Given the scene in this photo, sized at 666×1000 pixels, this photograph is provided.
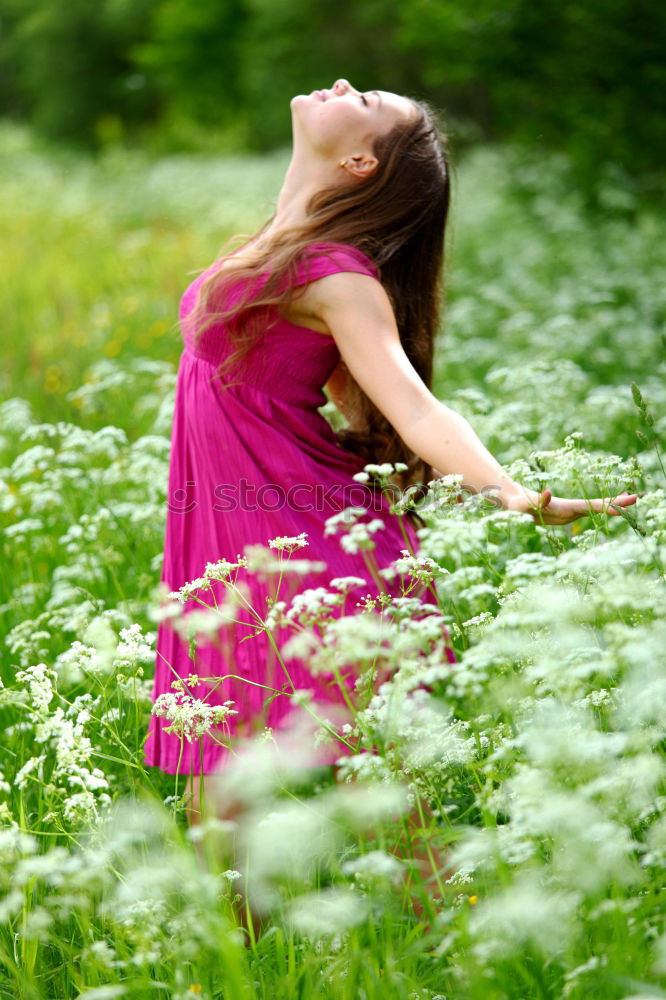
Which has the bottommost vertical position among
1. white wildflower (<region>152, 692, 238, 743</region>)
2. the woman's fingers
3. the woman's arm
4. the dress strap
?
white wildflower (<region>152, 692, 238, 743</region>)

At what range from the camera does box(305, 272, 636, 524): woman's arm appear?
2062 millimetres

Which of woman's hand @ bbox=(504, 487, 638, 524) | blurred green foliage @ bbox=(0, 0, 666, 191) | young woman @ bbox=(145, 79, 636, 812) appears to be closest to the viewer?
woman's hand @ bbox=(504, 487, 638, 524)

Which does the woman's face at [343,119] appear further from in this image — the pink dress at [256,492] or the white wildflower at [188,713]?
the white wildflower at [188,713]

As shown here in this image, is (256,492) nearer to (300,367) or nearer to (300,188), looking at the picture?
(300,367)

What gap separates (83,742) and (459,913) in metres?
0.66

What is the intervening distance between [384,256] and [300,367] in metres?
0.32

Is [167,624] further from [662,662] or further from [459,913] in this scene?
[662,662]

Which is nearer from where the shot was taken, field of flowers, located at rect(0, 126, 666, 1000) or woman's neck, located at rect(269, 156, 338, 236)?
field of flowers, located at rect(0, 126, 666, 1000)

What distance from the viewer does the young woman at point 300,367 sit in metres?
2.28

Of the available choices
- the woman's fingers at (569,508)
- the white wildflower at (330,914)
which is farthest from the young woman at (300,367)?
the white wildflower at (330,914)

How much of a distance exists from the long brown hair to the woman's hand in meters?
0.55

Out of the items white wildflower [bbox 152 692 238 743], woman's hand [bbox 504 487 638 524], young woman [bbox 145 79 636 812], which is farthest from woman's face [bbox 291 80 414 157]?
white wildflower [bbox 152 692 238 743]

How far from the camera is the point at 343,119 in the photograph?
2.44m

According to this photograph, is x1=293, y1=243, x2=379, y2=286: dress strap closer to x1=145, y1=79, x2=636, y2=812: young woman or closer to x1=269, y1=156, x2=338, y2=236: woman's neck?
x1=145, y1=79, x2=636, y2=812: young woman
